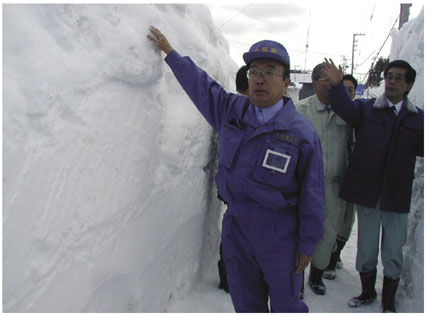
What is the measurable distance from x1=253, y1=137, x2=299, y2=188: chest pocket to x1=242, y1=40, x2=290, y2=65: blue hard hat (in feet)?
1.37

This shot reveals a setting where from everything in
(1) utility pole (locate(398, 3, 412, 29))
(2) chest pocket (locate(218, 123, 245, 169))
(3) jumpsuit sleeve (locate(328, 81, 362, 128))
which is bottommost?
(2) chest pocket (locate(218, 123, 245, 169))

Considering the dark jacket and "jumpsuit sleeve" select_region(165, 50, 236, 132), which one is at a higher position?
"jumpsuit sleeve" select_region(165, 50, 236, 132)

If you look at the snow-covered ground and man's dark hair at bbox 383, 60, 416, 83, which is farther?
man's dark hair at bbox 383, 60, 416, 83

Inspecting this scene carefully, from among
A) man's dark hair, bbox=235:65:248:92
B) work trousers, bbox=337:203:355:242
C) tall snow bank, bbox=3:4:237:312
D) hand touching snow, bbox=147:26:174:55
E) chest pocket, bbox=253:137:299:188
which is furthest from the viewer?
work trousers, bbox=337:203:355:242

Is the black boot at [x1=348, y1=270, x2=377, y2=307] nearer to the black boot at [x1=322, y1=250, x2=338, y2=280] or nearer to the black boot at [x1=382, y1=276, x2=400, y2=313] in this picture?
the black boot at [x1=382, y1=276, x2=400, y2=313]

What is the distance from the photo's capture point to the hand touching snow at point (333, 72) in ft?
8.25

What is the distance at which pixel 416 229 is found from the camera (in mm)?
2781

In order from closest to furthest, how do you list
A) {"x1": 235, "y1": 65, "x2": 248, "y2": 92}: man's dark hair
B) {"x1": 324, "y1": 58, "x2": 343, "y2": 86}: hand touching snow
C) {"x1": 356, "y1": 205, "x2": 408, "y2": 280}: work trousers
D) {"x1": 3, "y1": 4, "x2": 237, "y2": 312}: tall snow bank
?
{"x1": 3, "y1": 4, "x2": 237, "y2": 312}: tall snow bank < {"x1": 324, "y1": 58, "x2": 343, "y2": 86}: hand touching snow < {"x1": 356, "y1": 205, "x2": 408, "y2": 280}: work trousers < {"x1": 235, "y1": 65, "x2": 248, "y2": 92}: man's dark hair

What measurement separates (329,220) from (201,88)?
1526mm

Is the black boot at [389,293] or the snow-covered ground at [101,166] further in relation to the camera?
the black boot at [389,293]

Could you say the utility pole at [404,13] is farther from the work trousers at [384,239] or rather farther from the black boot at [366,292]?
the black boot at [366,292]

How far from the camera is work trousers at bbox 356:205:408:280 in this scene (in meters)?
2.62

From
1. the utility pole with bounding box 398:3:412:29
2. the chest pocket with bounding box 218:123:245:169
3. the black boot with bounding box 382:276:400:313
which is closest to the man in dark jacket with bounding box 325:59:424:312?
the black boot with bounding box 382:276:400:313

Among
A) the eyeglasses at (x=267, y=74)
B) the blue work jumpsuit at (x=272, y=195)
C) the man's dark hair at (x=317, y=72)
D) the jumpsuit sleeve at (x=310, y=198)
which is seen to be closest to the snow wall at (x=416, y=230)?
the man's dark hair at (x=317, y=72)
